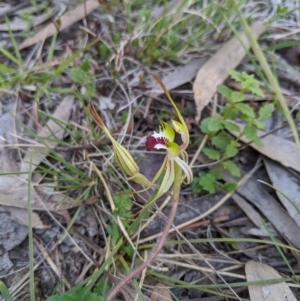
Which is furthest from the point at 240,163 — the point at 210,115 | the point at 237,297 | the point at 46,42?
the point at 46,42

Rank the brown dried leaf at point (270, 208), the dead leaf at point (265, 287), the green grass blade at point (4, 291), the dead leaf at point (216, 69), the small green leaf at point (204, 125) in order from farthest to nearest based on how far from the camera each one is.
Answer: the dead leaf at point (216, 69), the small green leaf at point (204, 125), the brown dried leaf at point (270, 208), the dead leaf at point (265, 287), the green grass blade at point (4, 291)

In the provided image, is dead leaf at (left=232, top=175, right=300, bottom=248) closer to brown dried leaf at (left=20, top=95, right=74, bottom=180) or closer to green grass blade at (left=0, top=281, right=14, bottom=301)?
brown dried leaf at (left=20, top=95, right=74, bottom=180)

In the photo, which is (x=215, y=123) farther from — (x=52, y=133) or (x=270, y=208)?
(x=52, y=133)

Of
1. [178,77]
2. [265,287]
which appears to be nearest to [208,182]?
[265,287]

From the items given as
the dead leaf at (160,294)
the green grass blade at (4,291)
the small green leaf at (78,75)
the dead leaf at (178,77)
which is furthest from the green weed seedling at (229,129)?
the green grass blade at (4,291)

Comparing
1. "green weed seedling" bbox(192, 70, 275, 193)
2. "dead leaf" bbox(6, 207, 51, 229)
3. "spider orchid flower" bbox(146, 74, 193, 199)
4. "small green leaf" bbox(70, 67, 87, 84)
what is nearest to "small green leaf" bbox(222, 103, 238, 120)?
"green weed seedling" bbox(192, 70, 275, 193)

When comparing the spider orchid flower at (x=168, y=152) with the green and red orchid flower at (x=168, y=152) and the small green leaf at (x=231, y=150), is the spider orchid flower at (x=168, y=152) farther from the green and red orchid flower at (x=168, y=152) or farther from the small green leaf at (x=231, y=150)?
the small green leaf at (x=231, y=150)
